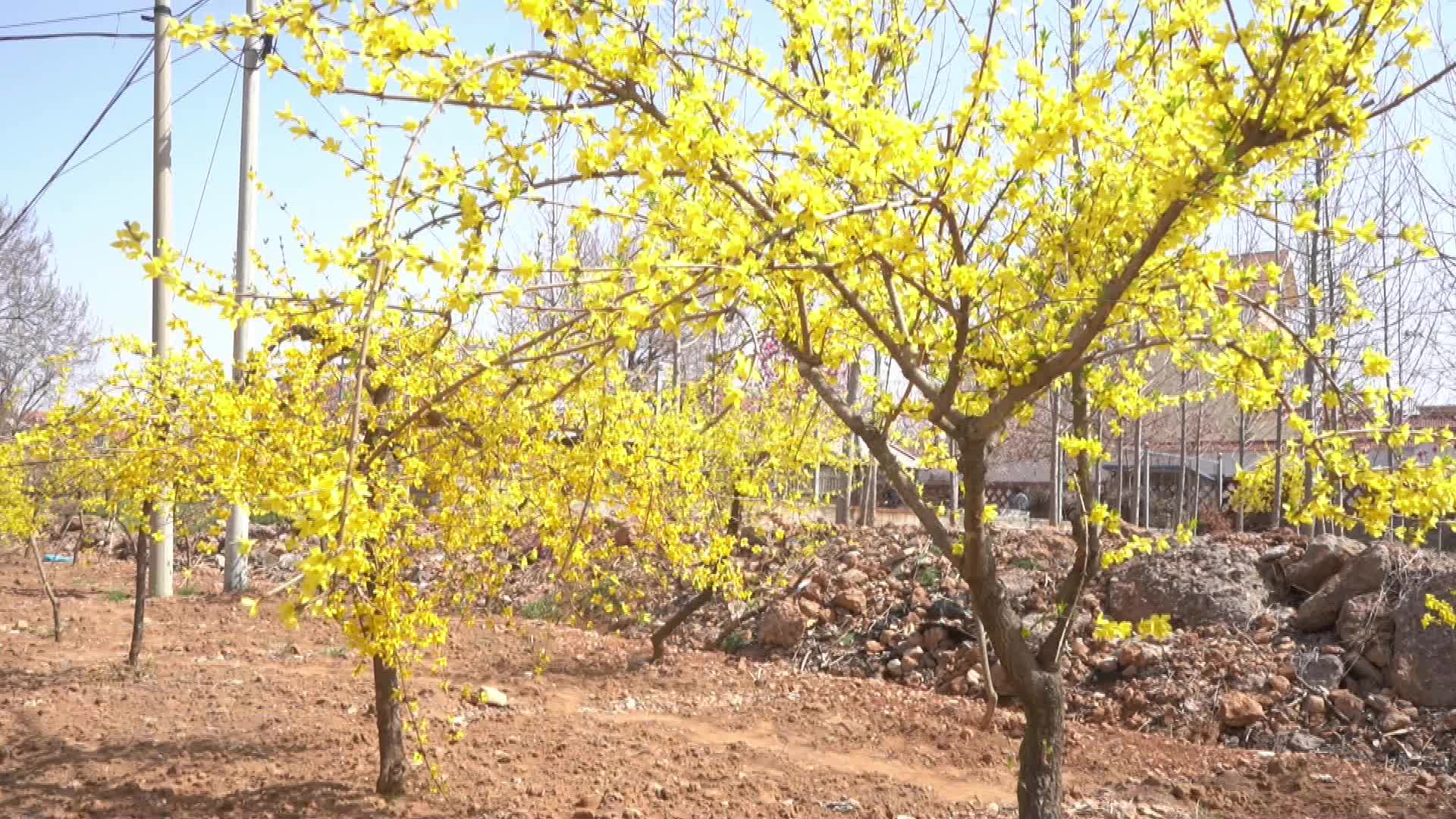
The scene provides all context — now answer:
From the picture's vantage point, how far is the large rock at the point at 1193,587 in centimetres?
811

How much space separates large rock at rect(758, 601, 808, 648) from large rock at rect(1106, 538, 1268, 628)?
8.87ft

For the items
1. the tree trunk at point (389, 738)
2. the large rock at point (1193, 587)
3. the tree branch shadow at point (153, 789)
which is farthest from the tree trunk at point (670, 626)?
the tree trunk at point (389, 738)

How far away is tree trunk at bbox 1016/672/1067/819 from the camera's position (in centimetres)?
373

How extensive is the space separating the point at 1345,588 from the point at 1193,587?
1.08 metres

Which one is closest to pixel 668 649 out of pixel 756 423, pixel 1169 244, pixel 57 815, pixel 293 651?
pixel 756 423

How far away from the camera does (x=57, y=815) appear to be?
442 centimetres

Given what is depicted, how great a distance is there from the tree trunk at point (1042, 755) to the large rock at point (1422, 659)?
4382mm

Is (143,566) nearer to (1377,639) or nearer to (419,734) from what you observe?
(419,734)

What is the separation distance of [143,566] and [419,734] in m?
4.58

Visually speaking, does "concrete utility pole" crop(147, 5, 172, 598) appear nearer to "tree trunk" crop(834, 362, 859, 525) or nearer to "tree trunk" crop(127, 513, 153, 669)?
"tree trunk" crop(127, 513, 153, 669)

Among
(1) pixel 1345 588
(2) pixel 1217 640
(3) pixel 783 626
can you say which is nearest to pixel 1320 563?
(1) pixel 1345 588

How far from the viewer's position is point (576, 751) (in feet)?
19.0

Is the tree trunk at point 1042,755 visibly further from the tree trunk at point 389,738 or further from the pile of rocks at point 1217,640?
the tree trunk at point 389,738

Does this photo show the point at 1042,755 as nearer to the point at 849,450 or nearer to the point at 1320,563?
the point at 1320,563
